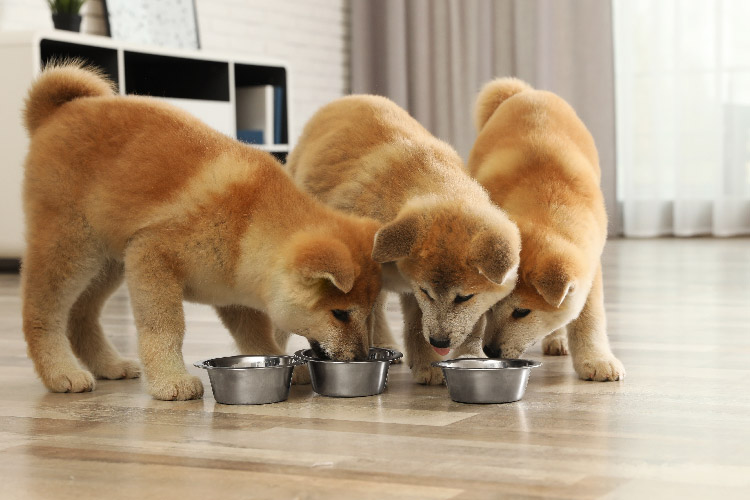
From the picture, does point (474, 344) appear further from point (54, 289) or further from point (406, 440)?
point (54, 289)

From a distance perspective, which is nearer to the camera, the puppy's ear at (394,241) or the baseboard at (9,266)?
the puppy's ear at (394,241)

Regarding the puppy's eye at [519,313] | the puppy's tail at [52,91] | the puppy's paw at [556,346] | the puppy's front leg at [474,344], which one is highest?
the puppy's tail at [52,91]

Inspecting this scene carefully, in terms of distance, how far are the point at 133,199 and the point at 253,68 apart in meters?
4.56

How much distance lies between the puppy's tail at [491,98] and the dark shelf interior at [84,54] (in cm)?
267

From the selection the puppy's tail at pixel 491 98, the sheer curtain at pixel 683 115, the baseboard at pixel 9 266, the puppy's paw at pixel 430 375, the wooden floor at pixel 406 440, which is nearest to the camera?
the wooden floor at pixel 406 440

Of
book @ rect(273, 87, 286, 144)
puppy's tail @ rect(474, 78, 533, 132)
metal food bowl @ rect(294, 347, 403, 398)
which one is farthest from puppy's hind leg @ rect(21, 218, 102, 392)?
book @ rect(273, 87, 286, 144)

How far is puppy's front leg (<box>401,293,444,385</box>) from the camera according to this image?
246 centimetres

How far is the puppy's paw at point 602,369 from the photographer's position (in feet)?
7.91

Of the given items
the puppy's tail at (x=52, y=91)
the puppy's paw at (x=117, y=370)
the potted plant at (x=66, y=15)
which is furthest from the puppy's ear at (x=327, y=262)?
the potted plant at (x=66, y=15)

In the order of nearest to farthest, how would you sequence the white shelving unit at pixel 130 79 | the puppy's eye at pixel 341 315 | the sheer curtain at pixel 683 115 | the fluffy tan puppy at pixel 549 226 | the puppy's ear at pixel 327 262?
the puppy's ear at pixel 327 262 → the puppy's eye at pixel 341 315 → the fluffy tan puppy at pixel 549 226 → the white shelving unit at pixel 130 79 → the sheer curtain at pixel 683 115

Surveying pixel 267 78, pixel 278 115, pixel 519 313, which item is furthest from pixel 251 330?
pixel 267 78

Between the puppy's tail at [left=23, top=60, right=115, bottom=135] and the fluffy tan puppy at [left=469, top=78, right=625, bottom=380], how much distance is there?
1122 mm

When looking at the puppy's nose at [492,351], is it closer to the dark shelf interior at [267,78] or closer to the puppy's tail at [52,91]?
the puppy's tail at [52,91]

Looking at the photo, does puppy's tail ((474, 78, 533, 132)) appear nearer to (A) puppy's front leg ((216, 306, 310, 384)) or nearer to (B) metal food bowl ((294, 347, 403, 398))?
(A) puppy's front leg ((216, 306, 310, 384))
